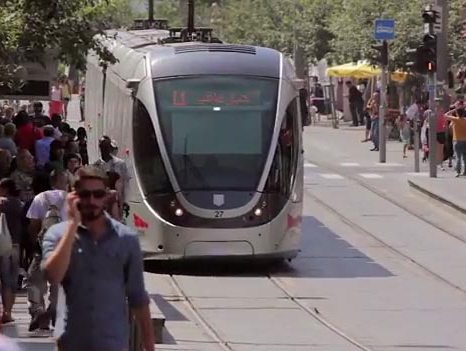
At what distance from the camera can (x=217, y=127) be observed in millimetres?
21344

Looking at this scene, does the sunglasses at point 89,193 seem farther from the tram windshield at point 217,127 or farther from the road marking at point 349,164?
the road marking at point 349,164

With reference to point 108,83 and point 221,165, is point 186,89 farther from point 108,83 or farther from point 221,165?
point 108,83

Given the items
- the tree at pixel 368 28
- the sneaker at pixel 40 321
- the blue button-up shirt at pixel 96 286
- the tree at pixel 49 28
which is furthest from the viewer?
the tree at pixel 368 28

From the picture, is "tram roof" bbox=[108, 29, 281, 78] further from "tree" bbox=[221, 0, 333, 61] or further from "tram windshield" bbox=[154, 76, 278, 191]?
"tree" bbox=[221, 0, 333, 61]

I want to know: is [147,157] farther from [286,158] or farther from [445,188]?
[445,188]

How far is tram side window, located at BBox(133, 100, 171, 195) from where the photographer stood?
21016 mm

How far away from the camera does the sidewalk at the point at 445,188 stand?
2957 cm

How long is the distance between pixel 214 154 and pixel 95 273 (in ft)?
43.4

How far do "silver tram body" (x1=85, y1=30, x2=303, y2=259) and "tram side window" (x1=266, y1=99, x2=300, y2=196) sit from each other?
0.04ft

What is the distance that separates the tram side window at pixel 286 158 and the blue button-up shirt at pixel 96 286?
13021mm

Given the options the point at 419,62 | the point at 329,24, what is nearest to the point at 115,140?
the point at 419,62

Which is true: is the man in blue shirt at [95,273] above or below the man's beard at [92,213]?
below

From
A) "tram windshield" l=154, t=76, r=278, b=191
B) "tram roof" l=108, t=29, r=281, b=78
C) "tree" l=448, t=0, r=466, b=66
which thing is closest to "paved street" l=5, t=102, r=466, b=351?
"tram windshield" l=154, t=76, r=278, b=191

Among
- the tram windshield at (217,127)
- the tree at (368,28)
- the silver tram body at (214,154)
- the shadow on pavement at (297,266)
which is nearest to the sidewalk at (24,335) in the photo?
the silver tram body at (214,154)
